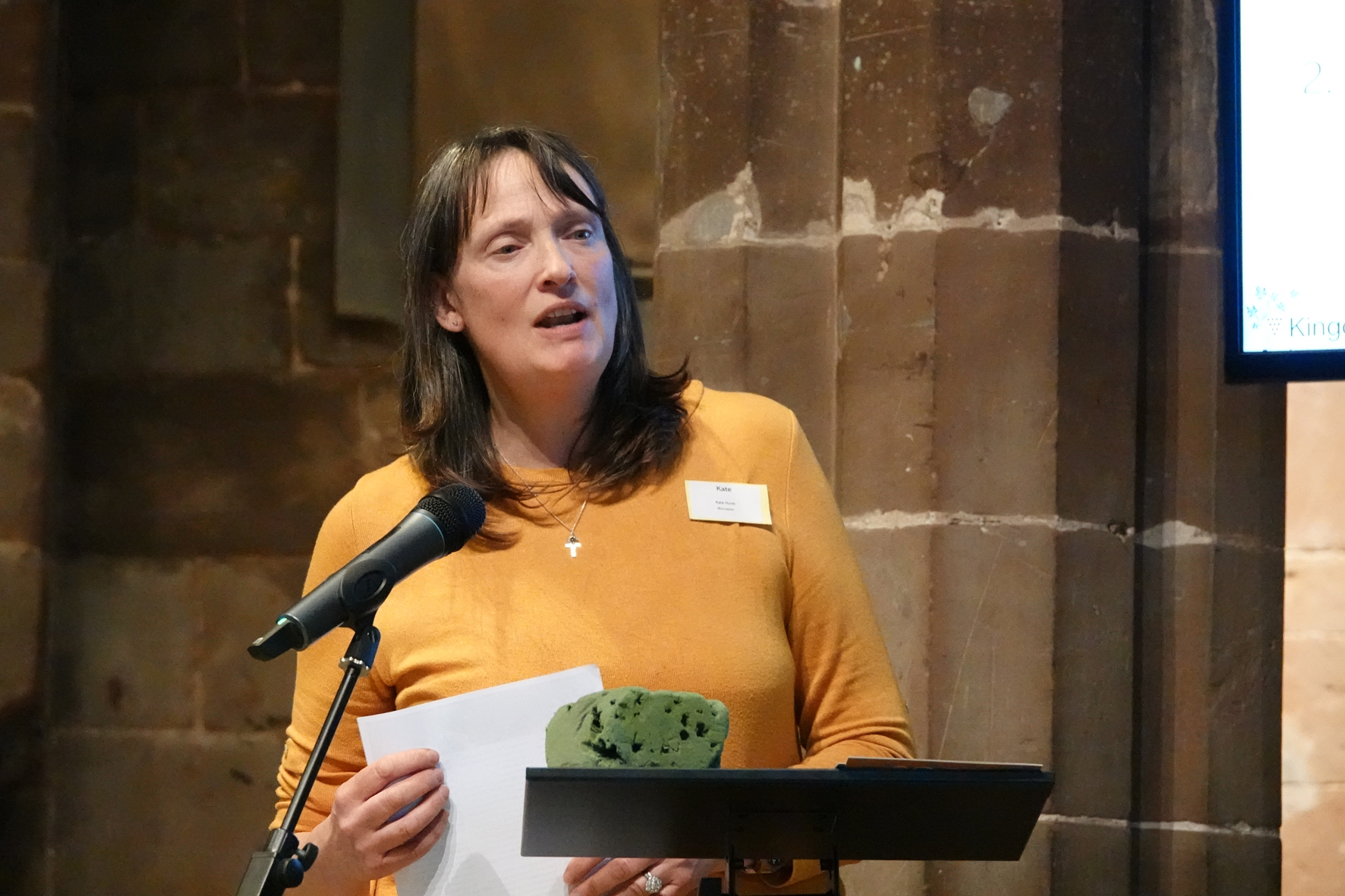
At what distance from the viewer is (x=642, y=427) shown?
2332 mm

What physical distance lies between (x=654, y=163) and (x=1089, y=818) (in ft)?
5.93

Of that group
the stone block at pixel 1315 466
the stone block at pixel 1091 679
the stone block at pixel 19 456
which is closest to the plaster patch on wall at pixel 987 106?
the stone block at pixel 1091 679

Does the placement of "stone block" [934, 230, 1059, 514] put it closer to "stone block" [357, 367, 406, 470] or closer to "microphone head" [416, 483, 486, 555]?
"microphone head" [416, 483, 486, 555]

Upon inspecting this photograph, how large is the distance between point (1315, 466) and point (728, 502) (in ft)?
5.86

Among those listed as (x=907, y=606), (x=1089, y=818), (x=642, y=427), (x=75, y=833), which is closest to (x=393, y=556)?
(x=642, y=427)

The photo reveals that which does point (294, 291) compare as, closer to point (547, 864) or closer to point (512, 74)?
point (512, 74)

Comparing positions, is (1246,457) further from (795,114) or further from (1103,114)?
(795,114)

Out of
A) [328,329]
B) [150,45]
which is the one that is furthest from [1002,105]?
[150,45]

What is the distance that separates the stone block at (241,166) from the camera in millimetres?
3918

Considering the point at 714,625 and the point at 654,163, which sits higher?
the point at 654,163

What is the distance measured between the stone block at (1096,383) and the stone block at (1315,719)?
64 centimetres

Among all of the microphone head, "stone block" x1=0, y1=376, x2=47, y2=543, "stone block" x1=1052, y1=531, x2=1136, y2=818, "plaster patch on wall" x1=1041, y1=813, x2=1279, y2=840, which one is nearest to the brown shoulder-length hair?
the microphone head

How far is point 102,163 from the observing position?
3.97 m

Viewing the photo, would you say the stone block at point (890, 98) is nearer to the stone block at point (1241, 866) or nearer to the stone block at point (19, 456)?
the stone block at point (1241, 866)
